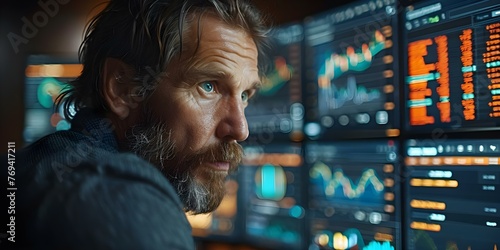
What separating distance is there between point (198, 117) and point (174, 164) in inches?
3.9

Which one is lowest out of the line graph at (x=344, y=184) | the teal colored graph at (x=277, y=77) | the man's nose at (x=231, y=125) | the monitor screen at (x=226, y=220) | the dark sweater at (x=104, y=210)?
the monitor screen at (x=226, y=220)

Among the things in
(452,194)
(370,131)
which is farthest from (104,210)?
(370,131)

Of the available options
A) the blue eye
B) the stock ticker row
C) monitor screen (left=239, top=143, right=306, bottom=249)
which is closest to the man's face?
the blue eye

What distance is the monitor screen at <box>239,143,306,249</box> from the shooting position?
146cm

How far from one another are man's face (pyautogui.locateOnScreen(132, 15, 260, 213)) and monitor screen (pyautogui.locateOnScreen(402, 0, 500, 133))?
0.39 m

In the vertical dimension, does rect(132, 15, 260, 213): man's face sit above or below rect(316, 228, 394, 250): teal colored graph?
above

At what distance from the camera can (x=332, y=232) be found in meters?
1.35

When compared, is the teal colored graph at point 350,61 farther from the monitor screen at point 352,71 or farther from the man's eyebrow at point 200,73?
the man's eyebrow at point 200,73

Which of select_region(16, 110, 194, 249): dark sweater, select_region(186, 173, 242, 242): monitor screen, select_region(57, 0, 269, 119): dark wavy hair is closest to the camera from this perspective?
select_region(16, 110, 194, 249): dark sweater

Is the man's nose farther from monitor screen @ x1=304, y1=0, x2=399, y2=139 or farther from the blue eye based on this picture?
monitor screen @ x1=304, y1=0, x2=399, y2=139

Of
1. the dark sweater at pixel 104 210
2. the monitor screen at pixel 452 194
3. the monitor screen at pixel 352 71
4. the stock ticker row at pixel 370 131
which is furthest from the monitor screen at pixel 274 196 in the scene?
the dark sweater at pixel 104 210

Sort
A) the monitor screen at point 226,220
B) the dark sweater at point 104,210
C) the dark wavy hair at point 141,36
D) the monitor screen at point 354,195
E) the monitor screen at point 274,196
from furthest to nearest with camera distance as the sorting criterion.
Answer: the monitor screen at point 226,220, the monitor screen at point 274,196, the monitor screen at point 354,195, the dark wavy hair at point 141,36, the dark sweater at point 104,210

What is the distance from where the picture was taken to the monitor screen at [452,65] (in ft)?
3.12

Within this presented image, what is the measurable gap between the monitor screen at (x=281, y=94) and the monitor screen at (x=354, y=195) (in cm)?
11
